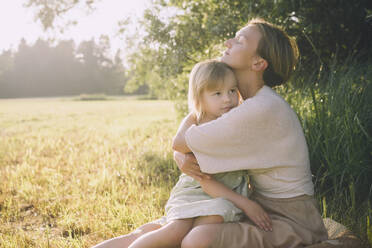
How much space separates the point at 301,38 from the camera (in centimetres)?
470

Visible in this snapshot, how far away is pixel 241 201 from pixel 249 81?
767 millimetres

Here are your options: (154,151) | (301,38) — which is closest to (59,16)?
(154,151)

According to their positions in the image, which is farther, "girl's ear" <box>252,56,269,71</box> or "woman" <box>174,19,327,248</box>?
"girl's ear" <box>252,56,269,71</box>

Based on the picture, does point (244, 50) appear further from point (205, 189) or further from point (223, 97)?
point (205, 189)

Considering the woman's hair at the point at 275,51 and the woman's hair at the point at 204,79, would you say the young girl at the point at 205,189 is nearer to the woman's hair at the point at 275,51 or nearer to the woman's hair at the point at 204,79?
the woman's hair at the point at 204,79

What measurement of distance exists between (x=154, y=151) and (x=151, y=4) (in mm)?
2557

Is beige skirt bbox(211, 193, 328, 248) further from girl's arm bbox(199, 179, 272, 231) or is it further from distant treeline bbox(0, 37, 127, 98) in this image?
distant treeline bbox(0, 37, 127, 98)

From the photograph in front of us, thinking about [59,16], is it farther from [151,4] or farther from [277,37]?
[277,37]

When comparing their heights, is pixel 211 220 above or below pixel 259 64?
below

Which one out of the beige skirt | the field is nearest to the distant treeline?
the field

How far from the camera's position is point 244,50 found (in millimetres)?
2107

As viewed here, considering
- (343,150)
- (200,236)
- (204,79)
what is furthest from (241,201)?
(343,150)

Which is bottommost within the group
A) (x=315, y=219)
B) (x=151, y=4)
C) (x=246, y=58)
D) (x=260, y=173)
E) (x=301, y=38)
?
(x=315, y=219)

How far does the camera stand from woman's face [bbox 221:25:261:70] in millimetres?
2107
